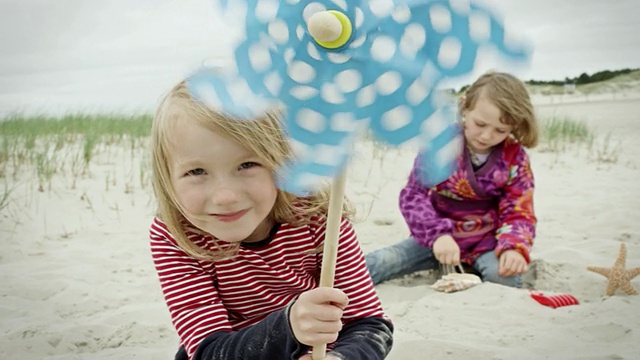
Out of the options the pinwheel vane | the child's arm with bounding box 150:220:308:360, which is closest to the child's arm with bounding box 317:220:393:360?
the child's arm with bounding box 150:220:308:360

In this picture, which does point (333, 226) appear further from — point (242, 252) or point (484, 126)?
point (484, 126)

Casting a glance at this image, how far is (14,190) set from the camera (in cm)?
324

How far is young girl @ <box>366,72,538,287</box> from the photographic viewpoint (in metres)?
2.29

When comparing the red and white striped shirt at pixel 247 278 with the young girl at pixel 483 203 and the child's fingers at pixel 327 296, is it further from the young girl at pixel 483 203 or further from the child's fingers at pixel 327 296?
the young girl at pixel 483 203

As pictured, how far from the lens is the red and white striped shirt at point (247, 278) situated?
3.92 ft

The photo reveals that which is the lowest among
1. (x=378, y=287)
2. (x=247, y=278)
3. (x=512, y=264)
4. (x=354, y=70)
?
(x=378, y=287)

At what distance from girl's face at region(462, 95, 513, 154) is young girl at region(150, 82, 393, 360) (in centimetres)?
117

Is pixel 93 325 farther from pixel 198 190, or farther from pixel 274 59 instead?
pixel 274 59

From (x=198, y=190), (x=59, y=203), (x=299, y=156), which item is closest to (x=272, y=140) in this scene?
(x=198, y=190)

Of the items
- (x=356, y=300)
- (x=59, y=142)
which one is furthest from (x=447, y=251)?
(x=59, y=142)

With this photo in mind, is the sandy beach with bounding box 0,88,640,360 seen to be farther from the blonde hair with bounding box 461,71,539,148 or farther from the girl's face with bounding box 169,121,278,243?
the blonde hair with bounding box 461,71,539,148

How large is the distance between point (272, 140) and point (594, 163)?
12.6 ft

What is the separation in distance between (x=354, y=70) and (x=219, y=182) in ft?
1.17

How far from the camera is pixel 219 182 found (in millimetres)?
1035
